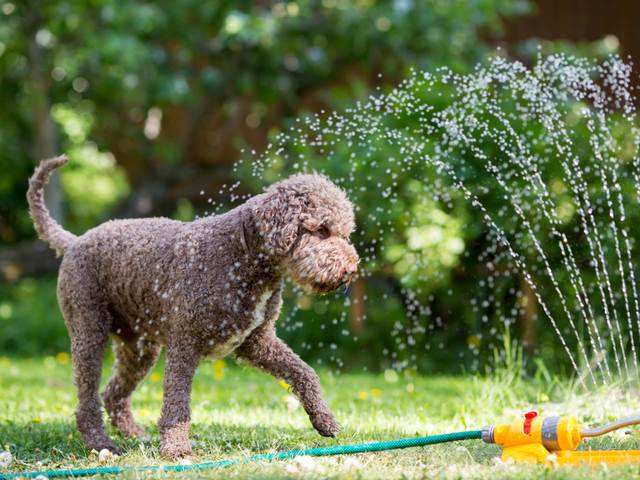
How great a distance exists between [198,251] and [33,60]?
5.50 meters

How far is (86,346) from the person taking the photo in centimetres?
399

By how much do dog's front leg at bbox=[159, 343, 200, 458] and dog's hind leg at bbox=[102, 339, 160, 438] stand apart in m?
0.68

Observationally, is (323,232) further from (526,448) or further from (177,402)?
(526,448)

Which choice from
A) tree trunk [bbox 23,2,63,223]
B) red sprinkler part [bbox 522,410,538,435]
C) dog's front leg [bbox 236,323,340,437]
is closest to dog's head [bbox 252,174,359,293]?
dog's front leg [bbox 236,323,340,437]

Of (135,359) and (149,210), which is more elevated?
(149,210)

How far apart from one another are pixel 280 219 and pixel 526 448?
49.0 inches

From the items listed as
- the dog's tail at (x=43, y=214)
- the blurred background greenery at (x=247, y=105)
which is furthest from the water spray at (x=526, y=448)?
the blurred background greenery at (x=247, y=105)

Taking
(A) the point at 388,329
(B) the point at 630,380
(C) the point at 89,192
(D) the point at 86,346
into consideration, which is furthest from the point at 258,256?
(C) the point at 89,192

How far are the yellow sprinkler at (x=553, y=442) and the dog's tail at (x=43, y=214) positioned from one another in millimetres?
2228

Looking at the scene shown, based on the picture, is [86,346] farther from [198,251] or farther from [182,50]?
[182,50]

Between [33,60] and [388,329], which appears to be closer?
[388,329]

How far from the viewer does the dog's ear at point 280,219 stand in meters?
3.47

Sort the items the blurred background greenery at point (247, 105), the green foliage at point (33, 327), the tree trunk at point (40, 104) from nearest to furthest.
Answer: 1. the blurred background greenery at point (247, 105)
2. the tree trunk at point (40, 104)
3. the green foliage at point (33, 327)

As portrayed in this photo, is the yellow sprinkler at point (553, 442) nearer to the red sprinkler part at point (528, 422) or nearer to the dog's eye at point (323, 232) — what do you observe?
the red sprinkler part at point (528, 422)
